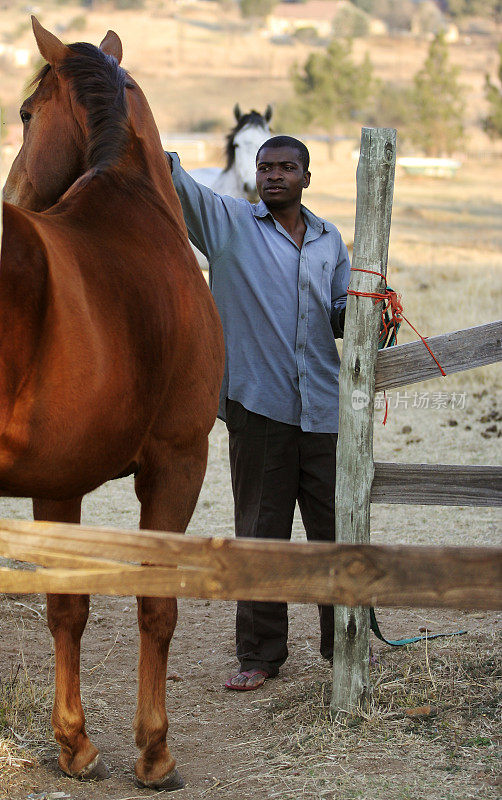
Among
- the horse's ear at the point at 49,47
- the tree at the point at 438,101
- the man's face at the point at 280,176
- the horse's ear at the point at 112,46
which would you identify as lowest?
the man's face at the point at 280,176

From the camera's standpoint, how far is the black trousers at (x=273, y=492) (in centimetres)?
361

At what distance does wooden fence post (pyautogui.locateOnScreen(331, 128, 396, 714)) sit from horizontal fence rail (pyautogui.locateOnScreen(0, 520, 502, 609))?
1441mm

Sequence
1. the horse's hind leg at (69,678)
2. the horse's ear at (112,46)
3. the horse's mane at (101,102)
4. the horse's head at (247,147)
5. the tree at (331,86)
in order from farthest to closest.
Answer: the tree at (331,86), the horse's head at (247,147), the horse's ear at (112,46), the horse's hind leg at (69,678), the horse's mane at (101,102)

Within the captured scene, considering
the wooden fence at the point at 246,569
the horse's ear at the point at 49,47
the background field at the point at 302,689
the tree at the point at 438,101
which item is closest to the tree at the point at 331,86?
the tree at the point at 438,101

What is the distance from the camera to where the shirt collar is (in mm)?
3555

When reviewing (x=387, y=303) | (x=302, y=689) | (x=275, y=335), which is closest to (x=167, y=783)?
(x=302, y=689)

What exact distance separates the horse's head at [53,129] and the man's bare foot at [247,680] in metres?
1.95

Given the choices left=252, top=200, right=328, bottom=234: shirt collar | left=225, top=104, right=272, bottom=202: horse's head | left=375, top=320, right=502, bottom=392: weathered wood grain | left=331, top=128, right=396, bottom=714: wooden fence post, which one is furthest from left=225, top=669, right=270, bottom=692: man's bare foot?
left=225, top=104, right=272, bottom=202: horse's head

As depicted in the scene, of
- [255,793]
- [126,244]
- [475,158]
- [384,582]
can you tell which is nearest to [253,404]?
[126,244]

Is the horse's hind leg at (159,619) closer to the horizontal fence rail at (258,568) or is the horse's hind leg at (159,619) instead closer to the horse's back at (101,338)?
the horse's back at (101,338)

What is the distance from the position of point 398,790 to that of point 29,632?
2002 millimetres

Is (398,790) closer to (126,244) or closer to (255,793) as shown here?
(255,793)

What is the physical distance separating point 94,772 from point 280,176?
2217mm

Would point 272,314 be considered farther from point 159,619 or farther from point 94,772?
point 94,772
